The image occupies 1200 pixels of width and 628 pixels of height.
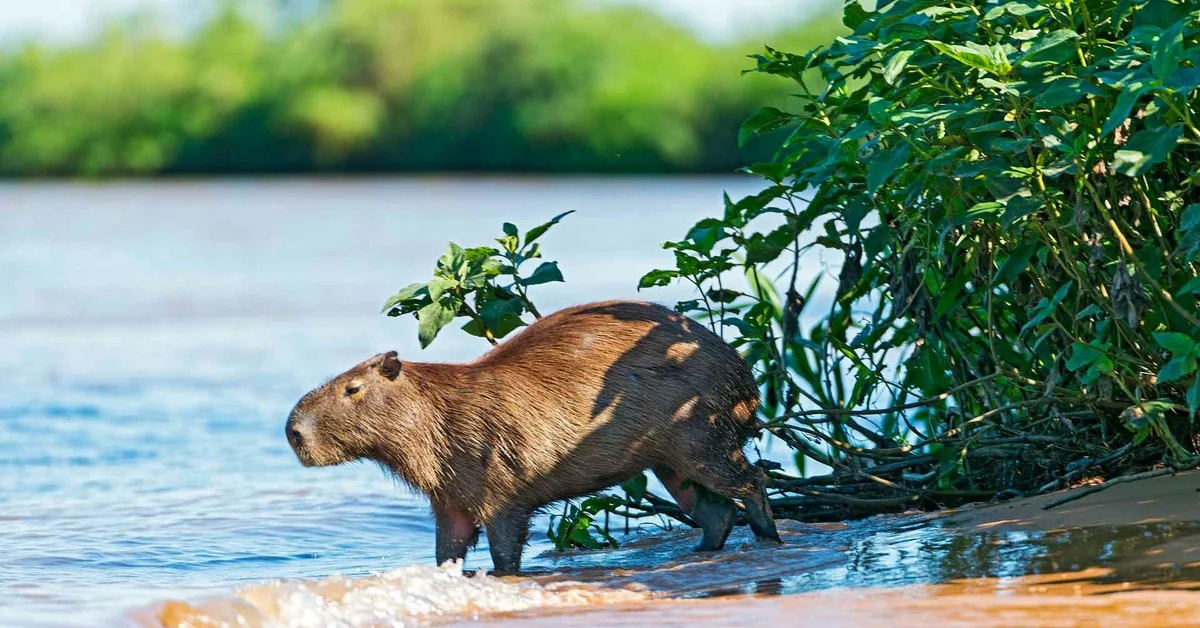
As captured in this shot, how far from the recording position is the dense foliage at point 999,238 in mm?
4059

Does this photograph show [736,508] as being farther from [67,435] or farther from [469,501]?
[67,435]

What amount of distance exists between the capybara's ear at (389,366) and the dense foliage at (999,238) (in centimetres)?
90

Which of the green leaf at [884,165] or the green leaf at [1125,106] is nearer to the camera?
the green leaf at [1125,106]

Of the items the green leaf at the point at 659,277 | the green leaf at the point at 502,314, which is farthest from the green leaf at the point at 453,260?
the green leaf at the point at 659,277

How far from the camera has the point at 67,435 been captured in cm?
849

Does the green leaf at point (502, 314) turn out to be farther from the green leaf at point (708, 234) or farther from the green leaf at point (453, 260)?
the green leaf at point (708, 234)

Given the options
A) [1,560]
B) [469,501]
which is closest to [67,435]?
[1,560]

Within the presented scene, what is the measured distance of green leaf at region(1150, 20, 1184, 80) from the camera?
3.65m

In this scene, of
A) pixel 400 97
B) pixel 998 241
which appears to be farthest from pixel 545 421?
pixel 400 97

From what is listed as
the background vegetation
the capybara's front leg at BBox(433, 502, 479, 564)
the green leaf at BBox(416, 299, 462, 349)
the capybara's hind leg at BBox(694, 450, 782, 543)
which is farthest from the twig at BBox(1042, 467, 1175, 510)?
the green leaf at BBox(416, 299, 462, 349)

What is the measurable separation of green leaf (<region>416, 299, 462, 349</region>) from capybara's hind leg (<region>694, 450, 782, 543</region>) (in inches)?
35.6

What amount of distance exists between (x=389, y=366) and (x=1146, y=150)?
88.1 inches

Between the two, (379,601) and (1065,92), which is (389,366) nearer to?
(379,601)

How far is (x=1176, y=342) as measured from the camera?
4023mm
